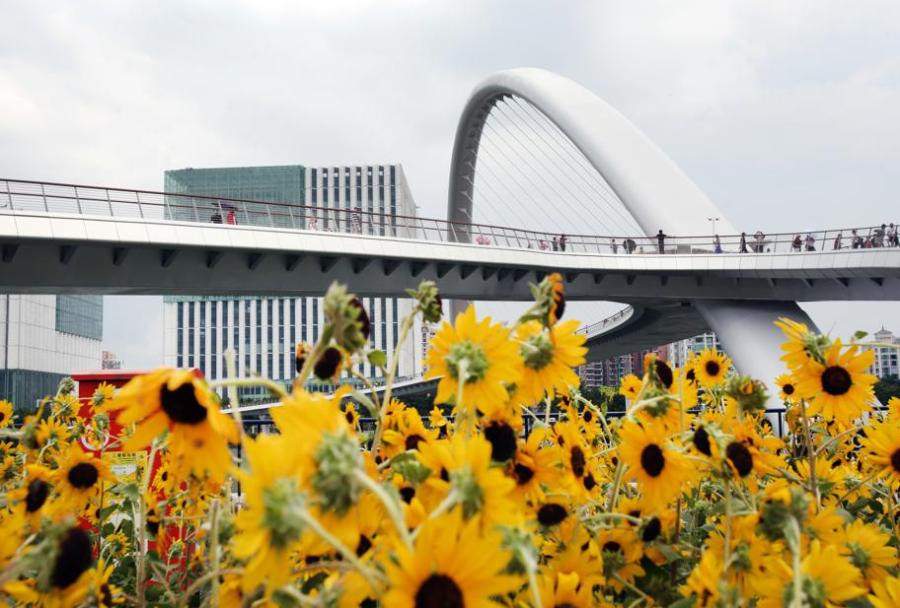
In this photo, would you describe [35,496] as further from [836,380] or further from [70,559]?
[836,380]

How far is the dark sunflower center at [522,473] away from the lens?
1.31 metres

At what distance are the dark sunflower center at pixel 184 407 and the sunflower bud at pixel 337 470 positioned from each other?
11.8 inches

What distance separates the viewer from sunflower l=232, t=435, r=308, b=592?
722mm

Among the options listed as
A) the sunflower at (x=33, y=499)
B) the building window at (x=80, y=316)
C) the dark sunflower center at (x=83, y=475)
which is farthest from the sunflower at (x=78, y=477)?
the building window at (x=80, y=316)

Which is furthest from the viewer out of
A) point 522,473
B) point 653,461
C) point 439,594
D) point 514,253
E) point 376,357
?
point 514,253

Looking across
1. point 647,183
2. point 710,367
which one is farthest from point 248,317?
point 710,367

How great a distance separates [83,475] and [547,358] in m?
1.14

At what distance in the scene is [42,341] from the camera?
8419cm

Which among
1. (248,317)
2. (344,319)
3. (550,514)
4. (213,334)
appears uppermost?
(248,317)

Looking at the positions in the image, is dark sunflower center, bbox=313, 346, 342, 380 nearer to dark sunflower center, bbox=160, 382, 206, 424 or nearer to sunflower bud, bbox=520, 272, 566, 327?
dark sunflower center, bbox=160, 382, 206, 424

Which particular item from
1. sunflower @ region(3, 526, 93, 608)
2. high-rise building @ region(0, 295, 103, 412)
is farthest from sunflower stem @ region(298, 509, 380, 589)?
high-rise building @ region(0, 295, 103, 412)

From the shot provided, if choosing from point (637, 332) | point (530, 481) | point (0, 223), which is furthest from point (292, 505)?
point (637, 332)

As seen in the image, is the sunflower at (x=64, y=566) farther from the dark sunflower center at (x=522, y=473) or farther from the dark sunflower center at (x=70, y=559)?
the dark sunflower center at (x=522, y=473)

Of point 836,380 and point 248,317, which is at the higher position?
point 248,317
